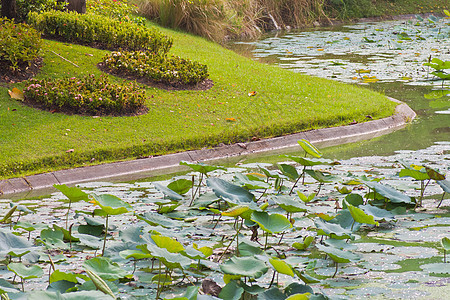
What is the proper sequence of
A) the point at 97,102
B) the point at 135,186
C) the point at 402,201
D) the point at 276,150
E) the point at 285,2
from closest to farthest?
Answer: the point at 402,201
the point at 135,186
the point at 276,150
the point at 97,102
the point at 285,2

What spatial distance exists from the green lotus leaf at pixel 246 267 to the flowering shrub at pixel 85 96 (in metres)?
6.36

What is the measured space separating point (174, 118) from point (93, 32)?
4.65 m

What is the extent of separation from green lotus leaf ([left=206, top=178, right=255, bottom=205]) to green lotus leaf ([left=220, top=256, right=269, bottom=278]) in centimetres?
116

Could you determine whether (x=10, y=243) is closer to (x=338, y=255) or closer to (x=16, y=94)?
(x=338, y=255)

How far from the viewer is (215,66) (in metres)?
13.2

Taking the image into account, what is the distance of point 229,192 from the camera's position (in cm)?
436

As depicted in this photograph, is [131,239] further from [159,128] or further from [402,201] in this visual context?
[159,128]

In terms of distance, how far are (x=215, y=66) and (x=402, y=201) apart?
9235 mm

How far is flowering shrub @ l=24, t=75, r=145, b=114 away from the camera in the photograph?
28.7 ft

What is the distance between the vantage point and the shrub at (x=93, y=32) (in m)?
12.3

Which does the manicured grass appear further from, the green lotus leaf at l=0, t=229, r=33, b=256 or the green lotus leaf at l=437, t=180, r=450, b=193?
the green lotus leaf at l=437, t=180, r=450, b=193

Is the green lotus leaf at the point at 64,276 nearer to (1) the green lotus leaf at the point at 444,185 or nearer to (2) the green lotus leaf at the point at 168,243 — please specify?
(2) the green lotus leaf at the point at 168,243

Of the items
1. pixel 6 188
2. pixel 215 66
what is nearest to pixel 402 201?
pixel 6 188

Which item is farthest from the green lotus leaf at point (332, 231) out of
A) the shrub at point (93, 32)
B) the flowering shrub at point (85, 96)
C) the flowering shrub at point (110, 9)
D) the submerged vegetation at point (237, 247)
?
the flowering shrub at point (110, 9)
